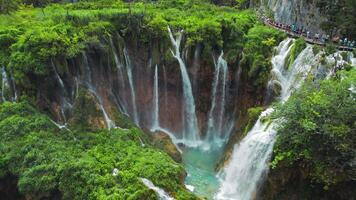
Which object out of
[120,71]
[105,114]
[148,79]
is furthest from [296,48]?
[105,114]

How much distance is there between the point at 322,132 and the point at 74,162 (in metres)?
10.2

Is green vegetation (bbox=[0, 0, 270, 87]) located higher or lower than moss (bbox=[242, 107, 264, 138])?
higher

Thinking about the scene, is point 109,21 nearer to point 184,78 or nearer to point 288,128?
point 184,78

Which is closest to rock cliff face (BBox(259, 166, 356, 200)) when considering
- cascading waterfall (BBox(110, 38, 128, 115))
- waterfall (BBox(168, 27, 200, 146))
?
waterfall (BBox(168, 27, 200, 146))

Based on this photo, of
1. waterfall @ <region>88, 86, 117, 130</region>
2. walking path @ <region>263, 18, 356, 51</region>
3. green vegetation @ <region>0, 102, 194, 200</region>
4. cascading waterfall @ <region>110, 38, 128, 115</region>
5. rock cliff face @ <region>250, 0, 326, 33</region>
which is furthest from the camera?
rock cliff face @ <region>250, 0, 326, 33</region>

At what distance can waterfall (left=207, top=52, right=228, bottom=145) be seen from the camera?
2452cm

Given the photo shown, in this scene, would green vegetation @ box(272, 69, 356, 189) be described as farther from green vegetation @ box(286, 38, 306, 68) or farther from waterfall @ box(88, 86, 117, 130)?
waterfall @ box(88, 86, 117, 130)

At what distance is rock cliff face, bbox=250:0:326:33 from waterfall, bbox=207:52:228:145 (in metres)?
5.87

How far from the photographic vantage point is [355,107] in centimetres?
1377

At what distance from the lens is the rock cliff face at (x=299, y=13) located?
2372cm

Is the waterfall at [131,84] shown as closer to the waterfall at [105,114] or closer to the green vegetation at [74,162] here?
the waterfall at [105,114]

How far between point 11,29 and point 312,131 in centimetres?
1690

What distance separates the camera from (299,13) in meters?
25.3

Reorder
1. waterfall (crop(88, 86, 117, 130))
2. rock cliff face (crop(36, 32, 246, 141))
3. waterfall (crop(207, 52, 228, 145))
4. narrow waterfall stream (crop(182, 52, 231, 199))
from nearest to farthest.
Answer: narrow waterfall stream (crop(182, 52, 231, 199)) < waterfall (crop(88, 86, 117, 130)) < rock cliff face (crop(36, 32, 246, 141)) < waterfall (crop(207, 52, 228, 145))
